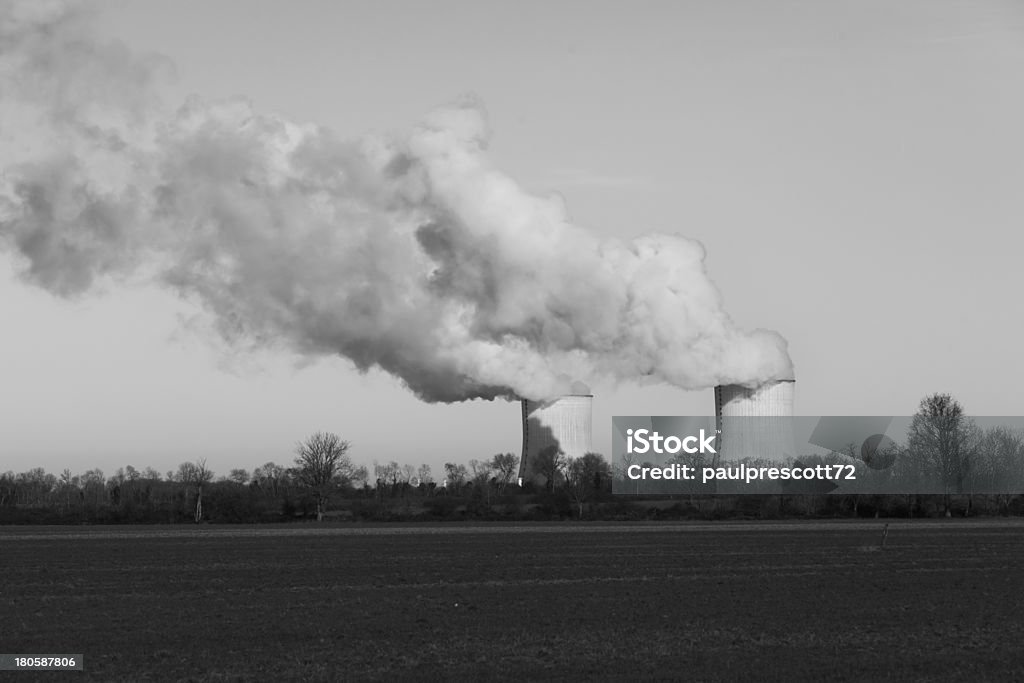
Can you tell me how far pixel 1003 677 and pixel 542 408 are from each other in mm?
60357

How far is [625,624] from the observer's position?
22.1 meters

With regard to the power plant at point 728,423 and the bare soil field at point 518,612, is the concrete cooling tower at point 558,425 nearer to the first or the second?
the power plant at point 728,423

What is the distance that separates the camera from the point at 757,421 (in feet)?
241

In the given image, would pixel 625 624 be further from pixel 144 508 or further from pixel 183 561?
pixel 144 508

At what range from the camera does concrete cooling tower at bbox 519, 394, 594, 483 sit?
254 ft

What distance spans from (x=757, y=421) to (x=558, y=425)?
488 inches

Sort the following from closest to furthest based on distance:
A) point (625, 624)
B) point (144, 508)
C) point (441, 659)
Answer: point (441, 659)
point (625, 624)
point (144, 508)

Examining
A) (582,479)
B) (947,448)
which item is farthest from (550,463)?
(947,448)

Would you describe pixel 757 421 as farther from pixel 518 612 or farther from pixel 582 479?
pixel 518 612

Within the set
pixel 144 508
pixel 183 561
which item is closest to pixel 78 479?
pixel 144 508

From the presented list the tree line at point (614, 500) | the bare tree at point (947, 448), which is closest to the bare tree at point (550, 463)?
the tree line at point (614, 500)

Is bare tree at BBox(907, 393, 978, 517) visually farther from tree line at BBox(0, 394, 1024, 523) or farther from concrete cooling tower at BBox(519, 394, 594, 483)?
concrete cooling tower at BBox(519, 394, 594, 483)

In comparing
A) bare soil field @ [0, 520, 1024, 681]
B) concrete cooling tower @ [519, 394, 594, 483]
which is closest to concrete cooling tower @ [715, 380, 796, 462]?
concrete cooling tower @ [519, 394, 594, 483]

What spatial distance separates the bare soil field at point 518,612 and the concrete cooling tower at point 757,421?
2960cm
